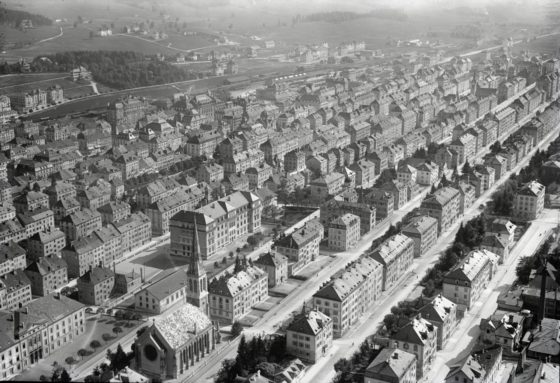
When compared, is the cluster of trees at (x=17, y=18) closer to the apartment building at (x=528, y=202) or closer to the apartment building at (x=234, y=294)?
the apartment building at (x=234, y=294)

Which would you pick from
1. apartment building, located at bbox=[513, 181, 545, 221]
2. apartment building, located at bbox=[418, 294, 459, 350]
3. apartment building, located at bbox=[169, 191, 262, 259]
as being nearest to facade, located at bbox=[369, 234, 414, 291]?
apartment building, located at bbox=[418, 294, 459, 350]

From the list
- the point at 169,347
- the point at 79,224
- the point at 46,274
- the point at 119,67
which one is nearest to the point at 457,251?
the point at 169,347

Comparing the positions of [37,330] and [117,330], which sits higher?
[37,330]

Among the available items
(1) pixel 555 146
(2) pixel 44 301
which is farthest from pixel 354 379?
(1) pixel 555 146

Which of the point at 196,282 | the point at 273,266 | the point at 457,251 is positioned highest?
the point at 196,282

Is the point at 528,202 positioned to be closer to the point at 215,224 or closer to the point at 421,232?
the point at 421,232

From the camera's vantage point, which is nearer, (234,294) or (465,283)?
→ (234,294)

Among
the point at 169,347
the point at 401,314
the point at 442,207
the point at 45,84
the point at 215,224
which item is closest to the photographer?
the point at 169,347
